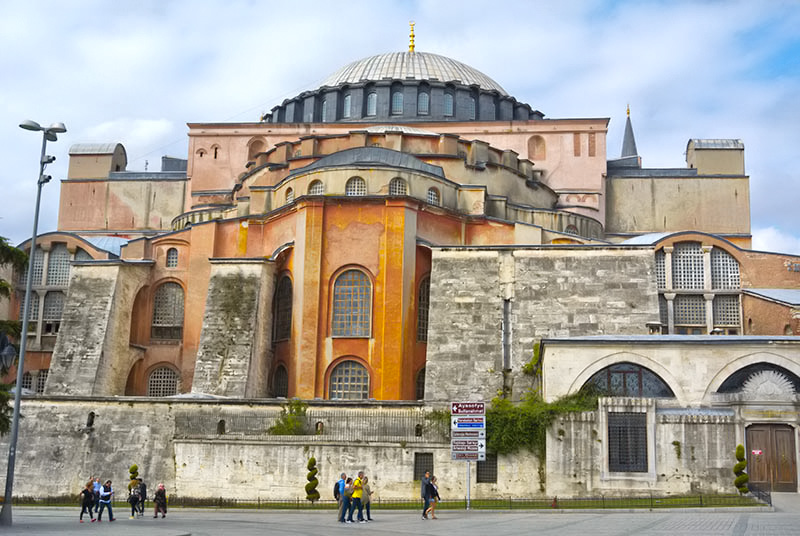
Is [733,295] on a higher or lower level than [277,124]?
lower

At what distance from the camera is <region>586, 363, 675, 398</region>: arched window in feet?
93.7

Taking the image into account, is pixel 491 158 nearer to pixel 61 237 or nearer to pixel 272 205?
pixel 272 205

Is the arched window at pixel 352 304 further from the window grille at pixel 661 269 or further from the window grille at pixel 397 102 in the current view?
the window grille at pixel 397 102

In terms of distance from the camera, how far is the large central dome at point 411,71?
53125mm

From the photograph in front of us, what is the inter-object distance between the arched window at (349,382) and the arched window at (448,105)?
799 inches

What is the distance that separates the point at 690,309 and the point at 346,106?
72.5ft

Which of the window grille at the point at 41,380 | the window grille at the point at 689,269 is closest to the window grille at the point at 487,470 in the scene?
the window grille at the point at 689,269

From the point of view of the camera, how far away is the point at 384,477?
2836cm

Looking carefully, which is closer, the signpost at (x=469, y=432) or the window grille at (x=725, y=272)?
the signpost at (x=469, y=432)

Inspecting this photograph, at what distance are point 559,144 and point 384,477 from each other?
25.0m

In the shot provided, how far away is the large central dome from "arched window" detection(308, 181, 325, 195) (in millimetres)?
16328

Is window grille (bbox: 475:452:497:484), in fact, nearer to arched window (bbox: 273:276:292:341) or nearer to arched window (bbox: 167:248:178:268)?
arched window (bbox: 273:276:292:341)

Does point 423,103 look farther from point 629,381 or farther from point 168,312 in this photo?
point 629,381

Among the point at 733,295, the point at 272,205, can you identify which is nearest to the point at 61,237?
the point at 272,205
